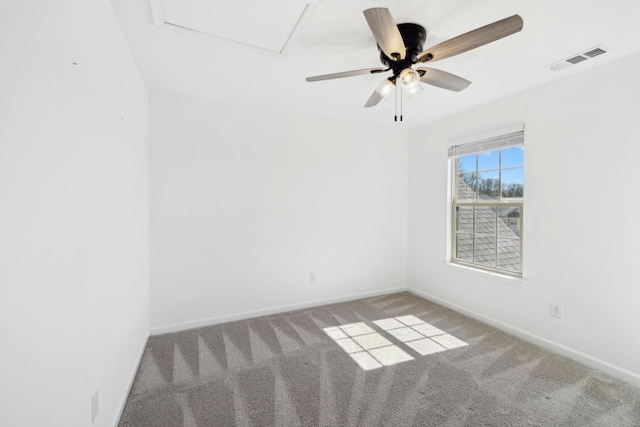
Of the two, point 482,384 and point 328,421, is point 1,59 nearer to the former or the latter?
point 328,421

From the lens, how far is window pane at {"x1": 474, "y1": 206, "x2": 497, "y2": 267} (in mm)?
3250

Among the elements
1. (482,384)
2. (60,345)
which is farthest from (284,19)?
(482,384)

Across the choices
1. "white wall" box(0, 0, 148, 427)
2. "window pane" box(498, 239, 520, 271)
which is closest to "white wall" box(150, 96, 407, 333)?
"white wall" box(0, 0, 148, 427)

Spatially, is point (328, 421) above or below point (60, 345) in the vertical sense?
below

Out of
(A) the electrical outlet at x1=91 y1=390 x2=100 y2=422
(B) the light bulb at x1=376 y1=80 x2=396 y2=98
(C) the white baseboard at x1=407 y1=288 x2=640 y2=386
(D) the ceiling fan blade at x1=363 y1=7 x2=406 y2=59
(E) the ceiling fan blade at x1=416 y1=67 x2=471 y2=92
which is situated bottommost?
(C) the white baseboard at x1=407 y1=288 x2=640 y2=386

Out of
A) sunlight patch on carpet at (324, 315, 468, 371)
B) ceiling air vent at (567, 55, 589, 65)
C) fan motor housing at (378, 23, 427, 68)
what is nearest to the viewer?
fan motor housing at (378, 23, 427, 68)

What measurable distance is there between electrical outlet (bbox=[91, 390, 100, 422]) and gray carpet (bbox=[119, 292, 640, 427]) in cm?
44

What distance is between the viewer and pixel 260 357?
2.48m

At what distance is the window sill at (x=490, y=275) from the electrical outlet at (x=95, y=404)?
3403 millimetres

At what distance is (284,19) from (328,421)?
96.2 inches

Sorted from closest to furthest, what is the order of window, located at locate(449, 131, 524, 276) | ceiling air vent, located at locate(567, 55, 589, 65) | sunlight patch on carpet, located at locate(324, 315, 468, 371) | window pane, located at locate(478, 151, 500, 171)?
ceiling air vent, located at locate(567, 55, 589, 65) < sunlight patch on carpet, located at locate(324, 315, 468, 371) < window, located at locate(449, 131, 524, 276) < window pane, located at locate(478, 151, 500, 171)

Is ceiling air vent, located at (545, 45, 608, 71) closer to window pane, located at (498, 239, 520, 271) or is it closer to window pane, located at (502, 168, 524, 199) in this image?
window pane, located at (502, 168, 524, 199)

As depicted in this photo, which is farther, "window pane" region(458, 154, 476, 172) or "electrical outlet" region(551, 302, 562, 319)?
"window pane" region(458, 154, 476, 172)

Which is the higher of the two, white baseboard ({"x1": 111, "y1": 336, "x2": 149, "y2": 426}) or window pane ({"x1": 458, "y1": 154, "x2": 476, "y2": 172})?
Result: window pane ({"x1": 458, "y1": 154, "x2": 476, "y2": 172})
